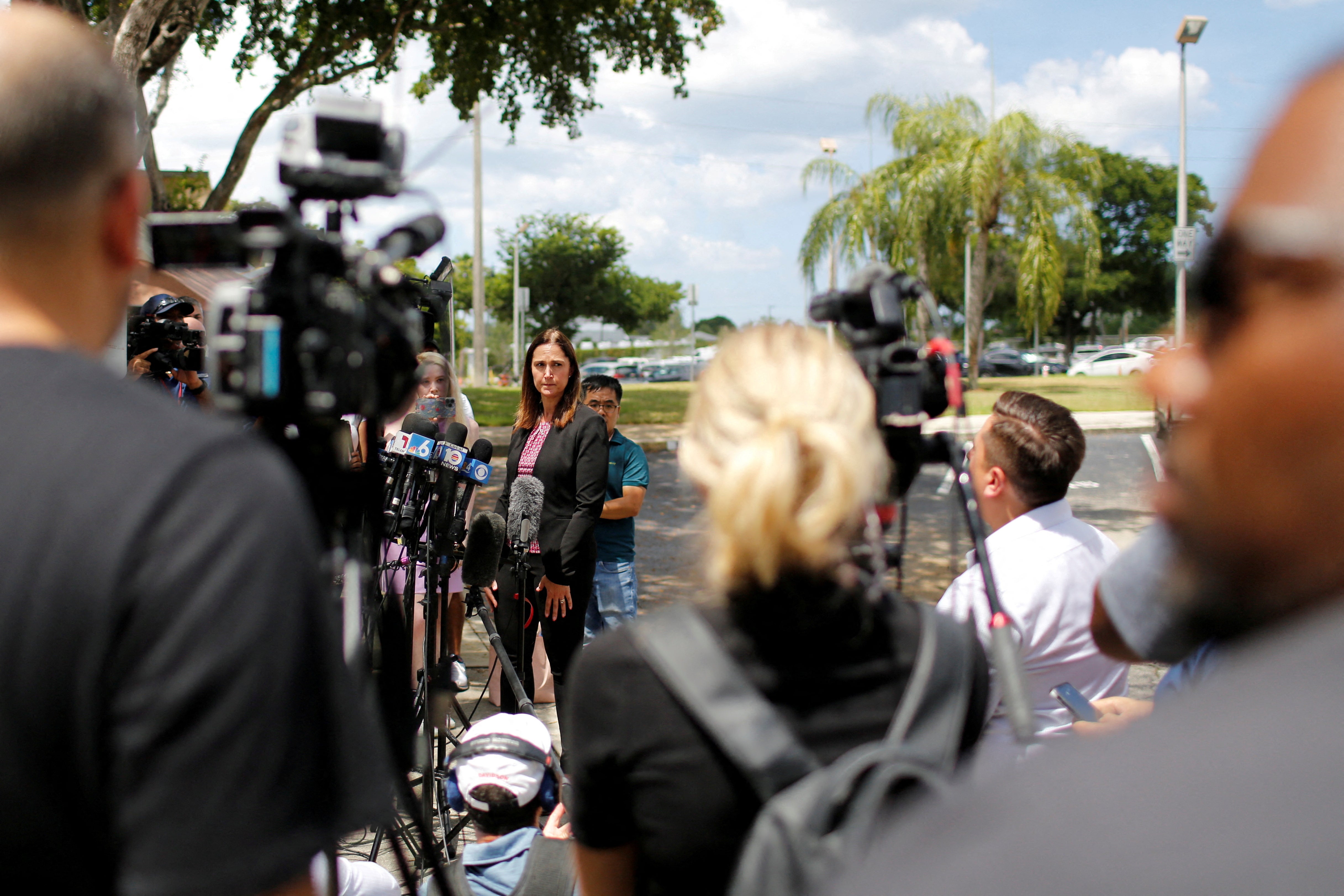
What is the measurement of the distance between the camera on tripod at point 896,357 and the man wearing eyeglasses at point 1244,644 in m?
0.99

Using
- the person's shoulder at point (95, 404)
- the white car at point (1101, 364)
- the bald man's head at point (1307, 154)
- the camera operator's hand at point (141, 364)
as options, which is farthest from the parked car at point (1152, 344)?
the white car at point (1101, 364)

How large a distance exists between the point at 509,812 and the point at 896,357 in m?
1.69

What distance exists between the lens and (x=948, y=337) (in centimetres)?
175

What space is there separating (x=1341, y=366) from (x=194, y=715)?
916 mm

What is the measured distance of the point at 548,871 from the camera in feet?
7.79

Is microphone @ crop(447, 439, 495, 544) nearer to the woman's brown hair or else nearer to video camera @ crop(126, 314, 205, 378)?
the woman's brown hair

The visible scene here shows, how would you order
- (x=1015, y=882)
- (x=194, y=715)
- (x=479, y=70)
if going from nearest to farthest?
(x=1015, y=882) → (x=194, y=715) → (x=479, y=70)

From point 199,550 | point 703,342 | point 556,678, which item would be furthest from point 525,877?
point 703,342

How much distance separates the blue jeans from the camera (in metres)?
4.76

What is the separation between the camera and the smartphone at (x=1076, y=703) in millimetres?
2057

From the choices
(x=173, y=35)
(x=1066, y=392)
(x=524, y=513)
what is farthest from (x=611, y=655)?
(x=1066, y=392)

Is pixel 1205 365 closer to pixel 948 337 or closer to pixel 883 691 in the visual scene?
pixel 883 691

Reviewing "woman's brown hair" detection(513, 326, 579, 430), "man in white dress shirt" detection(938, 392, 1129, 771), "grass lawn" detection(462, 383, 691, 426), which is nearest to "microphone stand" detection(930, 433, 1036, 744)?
"man in white dress shirt" detection(938, 392, 1129, 771)

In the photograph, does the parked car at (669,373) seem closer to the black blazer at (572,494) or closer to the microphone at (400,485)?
the black blazer at (572,494)
